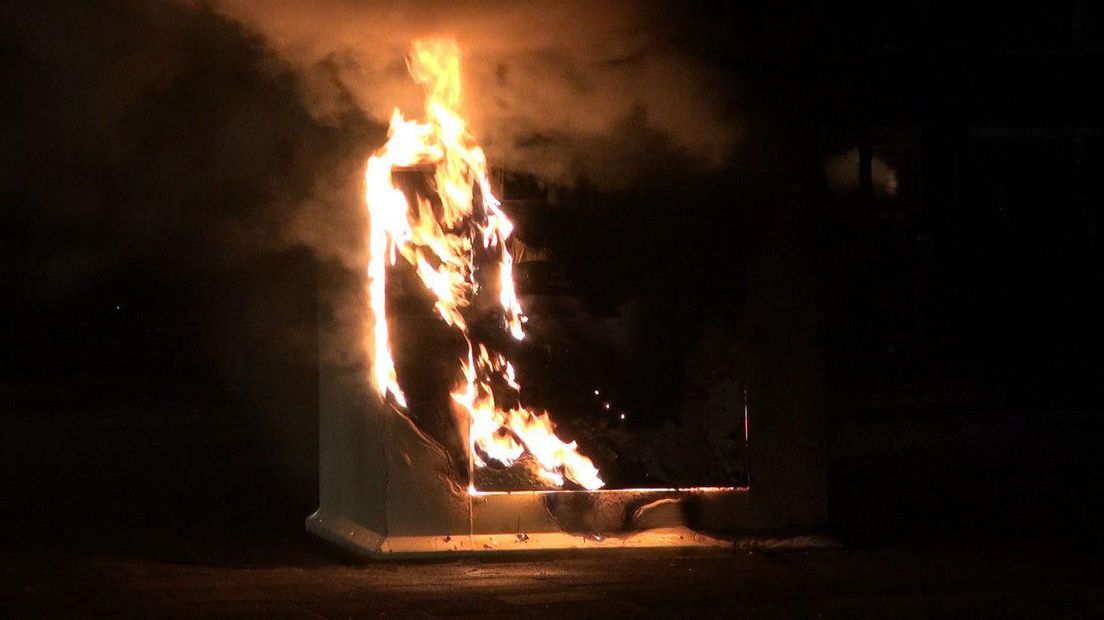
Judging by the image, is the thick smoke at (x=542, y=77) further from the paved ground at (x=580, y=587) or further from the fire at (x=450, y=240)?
the paved ground at (x=580, y=587)

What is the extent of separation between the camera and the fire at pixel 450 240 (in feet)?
28.9

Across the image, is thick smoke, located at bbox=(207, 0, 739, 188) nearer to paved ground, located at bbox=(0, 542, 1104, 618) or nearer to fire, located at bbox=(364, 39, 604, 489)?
fire, located at bbox=(364, 39, 604, 489)

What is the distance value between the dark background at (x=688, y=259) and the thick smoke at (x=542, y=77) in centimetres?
16

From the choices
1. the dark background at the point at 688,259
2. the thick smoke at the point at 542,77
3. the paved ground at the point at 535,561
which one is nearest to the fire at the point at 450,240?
the thick smoke at the point at 542,77

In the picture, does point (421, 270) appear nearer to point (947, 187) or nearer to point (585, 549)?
point (585, 549)

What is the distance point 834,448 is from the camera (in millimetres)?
16672

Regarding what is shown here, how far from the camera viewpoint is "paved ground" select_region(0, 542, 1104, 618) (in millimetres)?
7480

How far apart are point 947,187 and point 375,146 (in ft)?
66.0

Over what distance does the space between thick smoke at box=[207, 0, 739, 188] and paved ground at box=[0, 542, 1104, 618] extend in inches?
87.4

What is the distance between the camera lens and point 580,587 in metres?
8.14

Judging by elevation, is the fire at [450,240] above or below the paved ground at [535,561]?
above

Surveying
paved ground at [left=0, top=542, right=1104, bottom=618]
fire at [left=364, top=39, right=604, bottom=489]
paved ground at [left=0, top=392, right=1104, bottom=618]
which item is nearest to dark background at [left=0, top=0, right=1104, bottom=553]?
paved ground at [left=0, top=392, right=1104, bottom=618]

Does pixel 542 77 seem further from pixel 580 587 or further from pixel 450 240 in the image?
pixel 580 587

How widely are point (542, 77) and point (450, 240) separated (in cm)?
104
